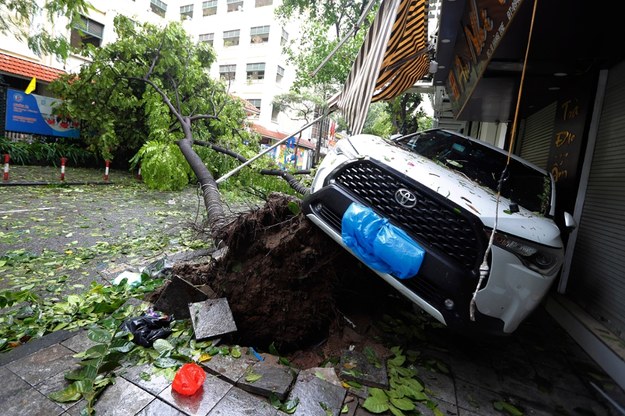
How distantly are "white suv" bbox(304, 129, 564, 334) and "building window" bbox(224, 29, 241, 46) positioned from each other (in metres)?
35.2

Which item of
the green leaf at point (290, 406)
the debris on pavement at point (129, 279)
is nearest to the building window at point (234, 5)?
the debris on pavement at point (129, 279)

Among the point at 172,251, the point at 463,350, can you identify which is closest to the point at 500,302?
the point at 463,350

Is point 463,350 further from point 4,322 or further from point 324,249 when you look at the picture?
point 4,322

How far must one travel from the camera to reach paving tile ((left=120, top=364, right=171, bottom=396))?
7.01 feet

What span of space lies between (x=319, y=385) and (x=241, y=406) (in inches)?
20.4

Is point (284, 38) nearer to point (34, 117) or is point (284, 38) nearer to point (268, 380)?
point (34, 117)

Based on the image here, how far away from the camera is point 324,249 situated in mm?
3066

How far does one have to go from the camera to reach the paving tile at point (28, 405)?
1.89 meters

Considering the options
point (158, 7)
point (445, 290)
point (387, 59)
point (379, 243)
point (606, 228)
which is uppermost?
point (158, 7)

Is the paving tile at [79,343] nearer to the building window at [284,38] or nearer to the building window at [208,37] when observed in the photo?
the building window at [284,38]

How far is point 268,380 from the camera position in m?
2.27

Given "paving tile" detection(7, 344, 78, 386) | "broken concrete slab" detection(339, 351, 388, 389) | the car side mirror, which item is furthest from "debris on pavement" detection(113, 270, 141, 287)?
the car side mirror

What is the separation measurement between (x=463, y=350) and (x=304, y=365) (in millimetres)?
1476

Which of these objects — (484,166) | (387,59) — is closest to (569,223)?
(484,166)
